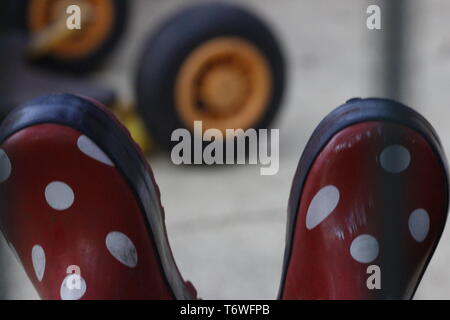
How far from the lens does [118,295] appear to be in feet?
3.28

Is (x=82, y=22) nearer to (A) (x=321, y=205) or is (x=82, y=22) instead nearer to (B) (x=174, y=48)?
(B) (x=174, y=48)

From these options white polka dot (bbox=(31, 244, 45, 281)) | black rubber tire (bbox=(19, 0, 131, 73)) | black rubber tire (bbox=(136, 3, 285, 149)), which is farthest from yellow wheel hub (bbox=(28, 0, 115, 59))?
white polka dot (bbox=(31, 244, 45, 281))

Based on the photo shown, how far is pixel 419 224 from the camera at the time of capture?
99cm

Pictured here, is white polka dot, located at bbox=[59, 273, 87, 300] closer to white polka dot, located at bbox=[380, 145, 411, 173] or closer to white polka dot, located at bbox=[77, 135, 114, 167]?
white polka dot, located at bbox=[77, 135, 114, 167]

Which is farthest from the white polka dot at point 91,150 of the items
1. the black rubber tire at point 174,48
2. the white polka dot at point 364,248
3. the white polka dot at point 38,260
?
the black rubber tire at point 174,48

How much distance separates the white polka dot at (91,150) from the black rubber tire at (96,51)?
4.28 ft

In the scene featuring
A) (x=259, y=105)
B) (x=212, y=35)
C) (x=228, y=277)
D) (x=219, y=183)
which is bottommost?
(x=228, y=277)

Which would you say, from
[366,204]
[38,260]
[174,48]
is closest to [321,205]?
[366,204]

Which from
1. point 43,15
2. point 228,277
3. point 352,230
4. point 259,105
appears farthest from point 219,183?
point 352,230

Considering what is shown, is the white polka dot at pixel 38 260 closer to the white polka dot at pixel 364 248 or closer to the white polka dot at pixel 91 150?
the white polka dot at pixel 91 150

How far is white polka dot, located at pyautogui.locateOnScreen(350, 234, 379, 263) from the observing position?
100 centimetres

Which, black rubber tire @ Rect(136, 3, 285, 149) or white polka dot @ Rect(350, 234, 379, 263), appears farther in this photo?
black rubber tire @ Rect(136, 3, 285, 149)

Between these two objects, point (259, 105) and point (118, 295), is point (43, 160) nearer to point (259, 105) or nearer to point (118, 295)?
point (118, 295)

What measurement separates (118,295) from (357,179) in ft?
0.83
